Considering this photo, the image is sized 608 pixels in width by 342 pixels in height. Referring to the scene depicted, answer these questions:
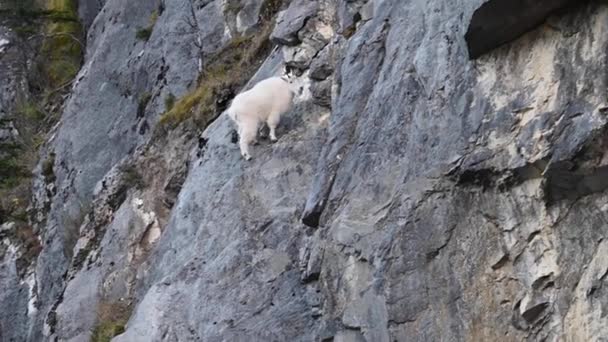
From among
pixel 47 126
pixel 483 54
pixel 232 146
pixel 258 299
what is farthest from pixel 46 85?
pixel 483 54

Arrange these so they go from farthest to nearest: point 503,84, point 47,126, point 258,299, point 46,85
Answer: point 46,85 → point 47,126 → point 258,299 → point 503,84

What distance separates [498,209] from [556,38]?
1.64 meters

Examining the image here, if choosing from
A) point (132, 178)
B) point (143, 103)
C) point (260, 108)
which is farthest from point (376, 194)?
point (143, 103)

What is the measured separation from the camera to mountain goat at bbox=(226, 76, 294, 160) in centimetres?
1334

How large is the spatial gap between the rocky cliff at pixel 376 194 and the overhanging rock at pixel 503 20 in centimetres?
2

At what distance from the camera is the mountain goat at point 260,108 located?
43.8ft

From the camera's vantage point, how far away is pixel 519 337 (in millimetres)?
8289

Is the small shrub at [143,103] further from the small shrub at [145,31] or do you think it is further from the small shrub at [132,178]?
the small shrub at [132,178]

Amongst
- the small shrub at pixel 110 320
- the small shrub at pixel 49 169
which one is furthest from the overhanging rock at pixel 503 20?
the small shrub at pixel 49 169

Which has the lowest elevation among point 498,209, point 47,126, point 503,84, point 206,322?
point 47,126

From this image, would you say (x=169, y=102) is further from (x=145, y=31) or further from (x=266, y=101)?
(x=266, y=101)

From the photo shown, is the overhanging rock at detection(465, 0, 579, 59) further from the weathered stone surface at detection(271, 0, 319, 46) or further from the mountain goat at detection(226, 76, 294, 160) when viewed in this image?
the weathered stone surface at detection(271, 0, 319, 46)

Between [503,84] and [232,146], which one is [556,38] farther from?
[232,146]

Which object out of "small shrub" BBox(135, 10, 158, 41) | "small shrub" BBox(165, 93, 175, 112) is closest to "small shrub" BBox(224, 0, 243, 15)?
"small shrub" BBox(165, 93, 175, 112)
